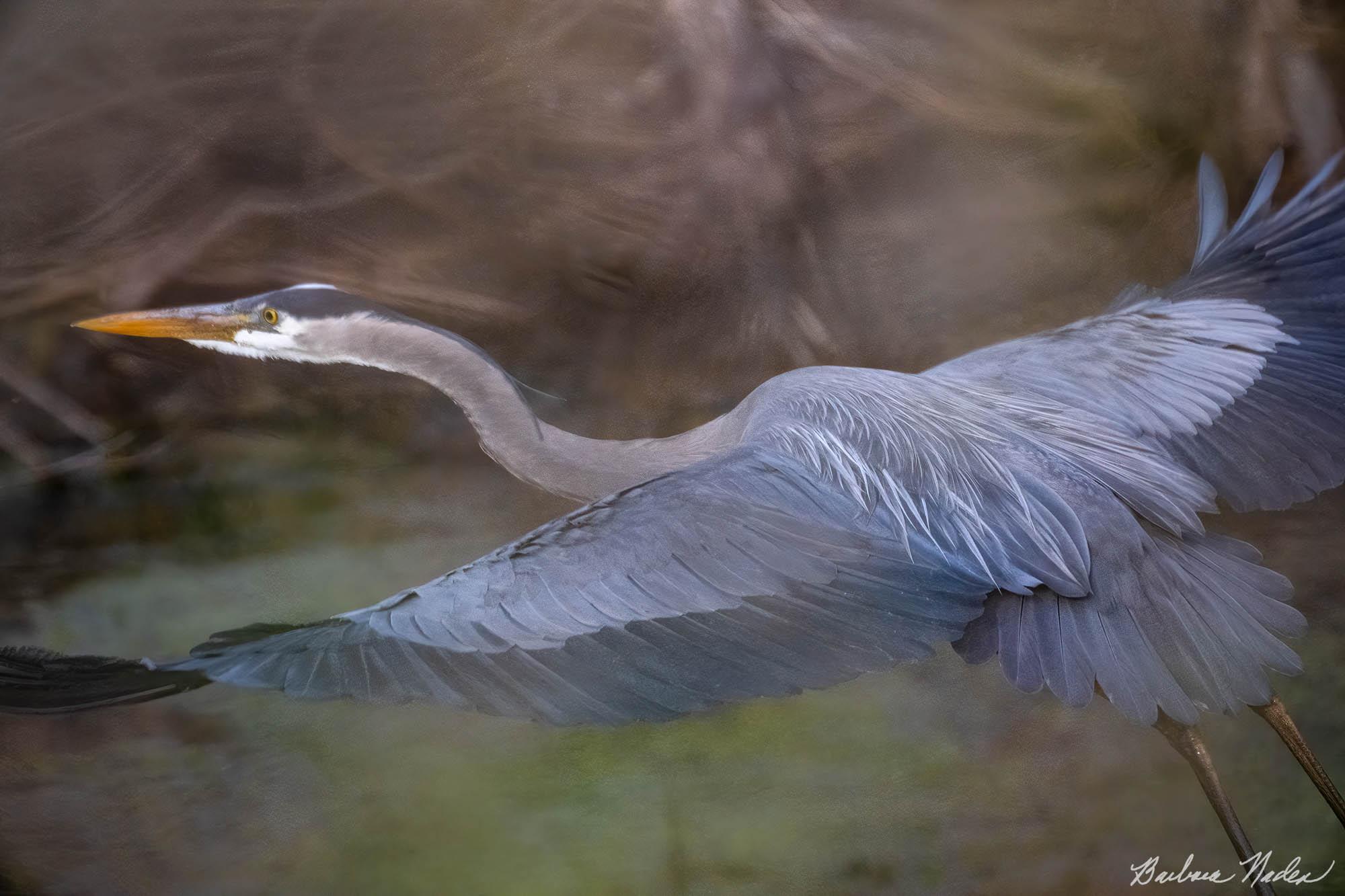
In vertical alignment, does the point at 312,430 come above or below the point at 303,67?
below

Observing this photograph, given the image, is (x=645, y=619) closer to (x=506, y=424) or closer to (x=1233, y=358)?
(x=506, y=424)

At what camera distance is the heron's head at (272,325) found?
4.57 ft

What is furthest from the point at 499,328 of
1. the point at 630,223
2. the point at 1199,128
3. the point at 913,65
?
the point at 1199,128

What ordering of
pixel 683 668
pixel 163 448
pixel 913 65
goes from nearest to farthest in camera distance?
pixel 683 668 → pixel 163 448 → pixel 913 65

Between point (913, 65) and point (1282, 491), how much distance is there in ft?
2.59

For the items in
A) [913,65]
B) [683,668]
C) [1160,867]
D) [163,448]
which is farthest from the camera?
[913,65]

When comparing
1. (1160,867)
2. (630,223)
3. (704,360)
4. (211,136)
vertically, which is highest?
(211,136)

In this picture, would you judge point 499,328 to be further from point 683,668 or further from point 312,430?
point 683,668

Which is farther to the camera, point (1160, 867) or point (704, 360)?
point (704, 360)

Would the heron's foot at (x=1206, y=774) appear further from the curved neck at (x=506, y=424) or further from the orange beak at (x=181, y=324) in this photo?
the orange beak at (x=181, y=324)

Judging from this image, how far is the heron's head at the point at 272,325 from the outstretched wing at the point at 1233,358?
0.83 meters

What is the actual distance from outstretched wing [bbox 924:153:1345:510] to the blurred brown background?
50mm

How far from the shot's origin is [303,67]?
55.7 inches
